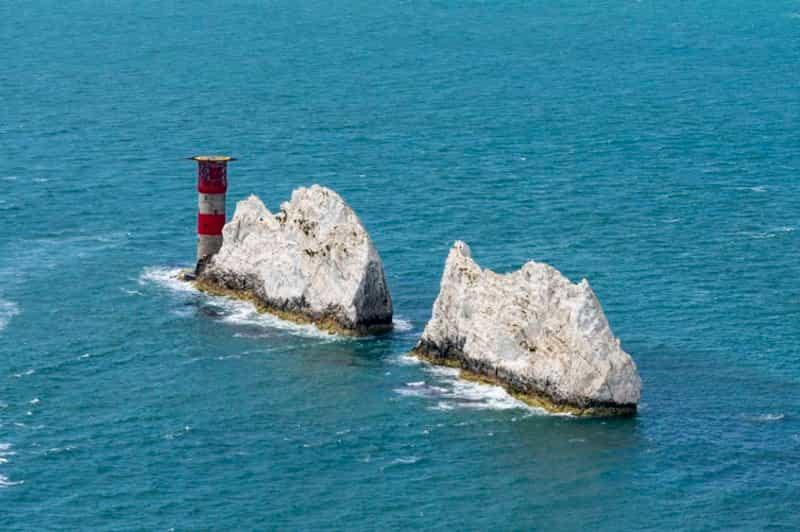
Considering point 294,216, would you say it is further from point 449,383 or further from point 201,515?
point 201,515

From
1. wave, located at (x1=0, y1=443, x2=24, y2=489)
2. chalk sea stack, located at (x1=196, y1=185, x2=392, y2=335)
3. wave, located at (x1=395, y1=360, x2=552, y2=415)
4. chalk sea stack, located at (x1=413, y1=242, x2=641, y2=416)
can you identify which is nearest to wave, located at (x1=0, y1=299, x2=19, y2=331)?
chalk sea stack, located at (x1=196, y1=185, x2=392, y2=335)

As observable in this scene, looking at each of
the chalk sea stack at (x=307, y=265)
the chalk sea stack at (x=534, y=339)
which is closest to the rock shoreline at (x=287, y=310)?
the chalk sea stack at (x=307, y=265)

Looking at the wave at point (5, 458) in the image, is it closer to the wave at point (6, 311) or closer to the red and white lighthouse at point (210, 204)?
the wave at point (6, 311)

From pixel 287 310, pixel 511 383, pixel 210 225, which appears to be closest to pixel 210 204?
pixel 210 225

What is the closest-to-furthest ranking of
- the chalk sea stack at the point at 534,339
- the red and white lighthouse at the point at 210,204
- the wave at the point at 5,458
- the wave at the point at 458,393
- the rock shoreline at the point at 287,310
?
the wave at the point at 5,458 < the chalk sea stack at the point at 534,339 < the wave at the point at 458,393 < the rock shoreline at the point at 287,310 < the red and white lighthouse at the point at 210,204

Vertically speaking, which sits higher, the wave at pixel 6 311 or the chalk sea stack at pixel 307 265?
the chalk sea stack at pixel 307 265

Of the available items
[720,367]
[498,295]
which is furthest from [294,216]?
[720,367]

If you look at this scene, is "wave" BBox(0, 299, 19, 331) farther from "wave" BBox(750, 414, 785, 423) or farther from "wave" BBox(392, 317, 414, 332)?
"wave" BBox(750, 414, 785, 423)
